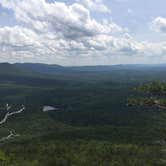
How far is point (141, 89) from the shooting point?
25141 mm

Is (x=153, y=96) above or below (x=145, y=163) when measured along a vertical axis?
above

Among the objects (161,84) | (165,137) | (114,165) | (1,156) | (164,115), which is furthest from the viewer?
(114,165)

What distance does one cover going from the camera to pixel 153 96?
26578 mm

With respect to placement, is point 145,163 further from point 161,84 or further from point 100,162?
point 161,84

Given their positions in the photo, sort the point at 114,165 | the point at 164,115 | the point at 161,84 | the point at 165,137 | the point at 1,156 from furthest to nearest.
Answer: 1. the point at 114,165
2. the point at 165,137
3. the point at 164,115
4. the point at 161,84
5. the point at 1,156

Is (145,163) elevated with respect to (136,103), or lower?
lower

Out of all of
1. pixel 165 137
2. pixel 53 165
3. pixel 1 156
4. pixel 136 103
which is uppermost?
pixel 136 103

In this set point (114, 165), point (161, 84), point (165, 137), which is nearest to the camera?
point (161, 84)

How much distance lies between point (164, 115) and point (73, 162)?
580 ft

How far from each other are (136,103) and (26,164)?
573 feet

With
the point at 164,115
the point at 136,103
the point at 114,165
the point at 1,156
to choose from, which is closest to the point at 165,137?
Result: the point at 164,115

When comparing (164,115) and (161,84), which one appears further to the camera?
(164,115)

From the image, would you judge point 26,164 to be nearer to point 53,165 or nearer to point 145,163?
point 53,165

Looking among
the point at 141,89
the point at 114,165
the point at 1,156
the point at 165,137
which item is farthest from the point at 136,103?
the point at 114,165
